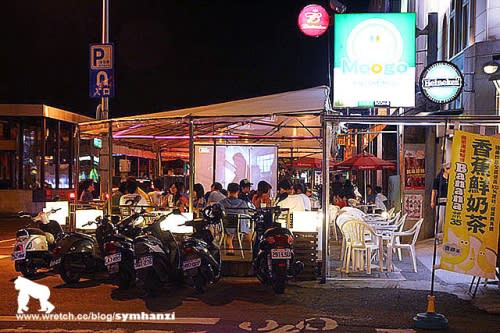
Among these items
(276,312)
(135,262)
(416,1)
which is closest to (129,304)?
(135,262)

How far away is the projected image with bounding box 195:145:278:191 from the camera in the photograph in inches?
738

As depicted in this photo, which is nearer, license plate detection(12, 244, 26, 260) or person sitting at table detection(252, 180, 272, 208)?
license plate detection(12, 244, 26, 260)

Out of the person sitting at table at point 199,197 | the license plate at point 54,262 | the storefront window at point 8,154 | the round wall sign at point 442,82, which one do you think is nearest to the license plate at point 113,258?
the license plate at point 54,262

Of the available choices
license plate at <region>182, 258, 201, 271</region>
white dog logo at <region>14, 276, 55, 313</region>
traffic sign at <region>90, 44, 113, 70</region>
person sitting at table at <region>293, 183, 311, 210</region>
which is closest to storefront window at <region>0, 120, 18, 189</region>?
traffic sign at <region>90, 44, 113, 70</region>

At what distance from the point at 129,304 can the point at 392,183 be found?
1191 cm

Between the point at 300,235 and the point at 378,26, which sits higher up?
the point at 378,26

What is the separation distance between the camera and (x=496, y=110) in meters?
15.2

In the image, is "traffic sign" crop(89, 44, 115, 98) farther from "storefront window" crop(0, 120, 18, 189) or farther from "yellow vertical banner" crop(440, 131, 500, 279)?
"storefront window" crop(0, 120, 18, 189)

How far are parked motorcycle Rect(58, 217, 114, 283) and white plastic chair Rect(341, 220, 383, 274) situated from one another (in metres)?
4.56

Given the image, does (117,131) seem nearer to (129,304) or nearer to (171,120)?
(171,120)

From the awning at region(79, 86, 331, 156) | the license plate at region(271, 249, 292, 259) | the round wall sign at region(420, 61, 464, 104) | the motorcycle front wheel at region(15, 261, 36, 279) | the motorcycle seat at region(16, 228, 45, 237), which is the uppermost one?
the round wall sign at region(420, 61, 464, 104)

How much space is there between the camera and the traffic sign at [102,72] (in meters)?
16.9

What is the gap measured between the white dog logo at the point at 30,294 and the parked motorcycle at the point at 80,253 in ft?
1.64

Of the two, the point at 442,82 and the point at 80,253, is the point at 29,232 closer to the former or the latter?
the point at 80,253
